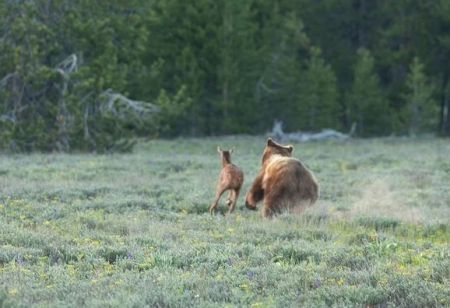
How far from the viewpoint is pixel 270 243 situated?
33.3 feet

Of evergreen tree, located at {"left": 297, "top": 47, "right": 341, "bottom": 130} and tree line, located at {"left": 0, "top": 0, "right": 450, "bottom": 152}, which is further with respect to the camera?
evergreen tree, located at {"left": 297, "top": 47, "right": 341, "bottom": 130}

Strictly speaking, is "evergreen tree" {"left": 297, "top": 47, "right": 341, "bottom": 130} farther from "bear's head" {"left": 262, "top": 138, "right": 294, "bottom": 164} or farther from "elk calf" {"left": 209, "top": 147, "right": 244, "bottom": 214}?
"elk calf" {"left": 209, "top": 147, "right": 244, "bottom": 214}

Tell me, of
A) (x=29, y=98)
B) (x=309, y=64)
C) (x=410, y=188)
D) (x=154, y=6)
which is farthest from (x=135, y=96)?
(x=410, y=188)

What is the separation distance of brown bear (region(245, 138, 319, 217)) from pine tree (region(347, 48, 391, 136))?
27149 millimetres

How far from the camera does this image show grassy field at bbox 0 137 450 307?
24.3ft

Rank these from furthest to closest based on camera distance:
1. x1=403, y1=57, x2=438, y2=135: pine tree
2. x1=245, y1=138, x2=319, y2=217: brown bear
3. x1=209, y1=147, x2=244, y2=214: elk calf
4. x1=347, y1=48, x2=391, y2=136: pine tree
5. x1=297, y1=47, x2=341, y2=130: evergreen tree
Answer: x1=347, y1=48, x2=391, y2=136: pine tree < x1=297, y1=47, x2=341, y2=130: evergreen tree < x1=403, y1=57, x2=438, y2=135: pine tree < x1=209, y1=147, x2=244, y2=214: elk calf < x1=245, y1=138, x2=319, y2=217: brown bear

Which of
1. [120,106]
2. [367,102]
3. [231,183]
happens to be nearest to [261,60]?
[367,102]

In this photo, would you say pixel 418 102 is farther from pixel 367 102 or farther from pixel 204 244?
pixel 204 244

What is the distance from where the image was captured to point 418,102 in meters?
38.7

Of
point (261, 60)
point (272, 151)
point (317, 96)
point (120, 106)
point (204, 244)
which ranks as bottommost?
point (204, 244)

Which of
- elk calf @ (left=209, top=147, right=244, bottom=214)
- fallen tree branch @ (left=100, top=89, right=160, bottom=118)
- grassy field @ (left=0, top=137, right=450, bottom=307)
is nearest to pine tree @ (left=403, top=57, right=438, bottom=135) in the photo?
fallen tree branch @ (left=100, top=89, right=160, bottom=118)

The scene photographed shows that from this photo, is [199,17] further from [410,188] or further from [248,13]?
[410,188]

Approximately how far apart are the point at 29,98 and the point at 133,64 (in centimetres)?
752

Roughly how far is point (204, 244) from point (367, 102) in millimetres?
31246
